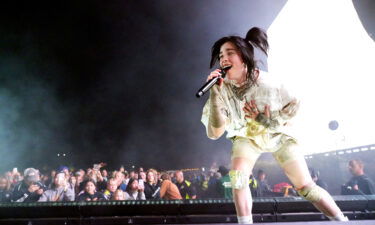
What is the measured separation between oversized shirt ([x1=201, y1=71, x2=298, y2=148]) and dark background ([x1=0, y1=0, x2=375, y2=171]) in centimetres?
633

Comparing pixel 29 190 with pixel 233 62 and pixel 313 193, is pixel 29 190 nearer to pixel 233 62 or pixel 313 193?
pixel 233 62

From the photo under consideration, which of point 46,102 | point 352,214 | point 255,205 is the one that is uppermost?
point 46,102

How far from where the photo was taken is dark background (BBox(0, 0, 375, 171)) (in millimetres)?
8359

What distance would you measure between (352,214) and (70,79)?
9852mm

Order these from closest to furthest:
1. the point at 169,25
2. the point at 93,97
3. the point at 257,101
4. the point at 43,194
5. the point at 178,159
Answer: the point at 257,101 → the point at 43,194 → the point at 169,25 → the point at 93,97 → the point at 178,159

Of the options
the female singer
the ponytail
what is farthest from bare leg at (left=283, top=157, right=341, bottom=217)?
the ponytail

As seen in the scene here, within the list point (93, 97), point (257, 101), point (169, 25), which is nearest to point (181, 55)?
point (169, 25)

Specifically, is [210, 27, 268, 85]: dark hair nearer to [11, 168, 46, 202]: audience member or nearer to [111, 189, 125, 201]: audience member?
[111, 189, 125, 201]: audience member

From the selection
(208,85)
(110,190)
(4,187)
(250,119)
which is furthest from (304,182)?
(4,187)

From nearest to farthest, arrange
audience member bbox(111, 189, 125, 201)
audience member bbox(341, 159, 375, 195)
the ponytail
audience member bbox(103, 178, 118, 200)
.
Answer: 1. the ponytail
2. audience member bbox(341, 159, 375, 195)
3. audience member bbox(111, 189, 125, 201)
4. audience member bbox(103, 178, 118, 200)

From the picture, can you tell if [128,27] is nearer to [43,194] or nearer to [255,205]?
[43,194]

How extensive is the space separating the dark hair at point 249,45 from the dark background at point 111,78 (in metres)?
6.02

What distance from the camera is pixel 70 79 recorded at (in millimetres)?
10477

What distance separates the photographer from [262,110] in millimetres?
2057
